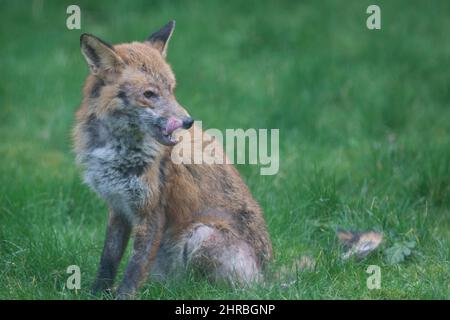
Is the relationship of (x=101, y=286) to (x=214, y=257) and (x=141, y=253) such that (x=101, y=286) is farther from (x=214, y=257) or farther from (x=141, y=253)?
(x=214, y=257)

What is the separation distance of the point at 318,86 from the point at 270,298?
5.42 meters

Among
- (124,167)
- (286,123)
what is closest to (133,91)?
(124,167)

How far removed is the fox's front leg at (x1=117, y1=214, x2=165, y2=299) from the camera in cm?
580

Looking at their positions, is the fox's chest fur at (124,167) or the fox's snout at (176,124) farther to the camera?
the fox's chest fur at (124,167)

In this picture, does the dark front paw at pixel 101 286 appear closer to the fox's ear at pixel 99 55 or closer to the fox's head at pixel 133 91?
the fox's head at pixel 133 91

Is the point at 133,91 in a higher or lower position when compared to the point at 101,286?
higher

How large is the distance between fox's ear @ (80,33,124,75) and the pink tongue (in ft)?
1.94

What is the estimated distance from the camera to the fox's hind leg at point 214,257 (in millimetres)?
5992

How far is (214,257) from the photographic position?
601 centimetres

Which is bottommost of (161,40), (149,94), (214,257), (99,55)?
(214,257)

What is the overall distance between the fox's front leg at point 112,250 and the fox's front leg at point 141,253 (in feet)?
0.83

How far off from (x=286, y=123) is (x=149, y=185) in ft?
14.6

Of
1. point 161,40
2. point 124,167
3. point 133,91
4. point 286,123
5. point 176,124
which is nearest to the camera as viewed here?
point 176,124

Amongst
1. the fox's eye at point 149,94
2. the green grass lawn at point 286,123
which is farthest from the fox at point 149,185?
the green grass lawn at point 286,123
